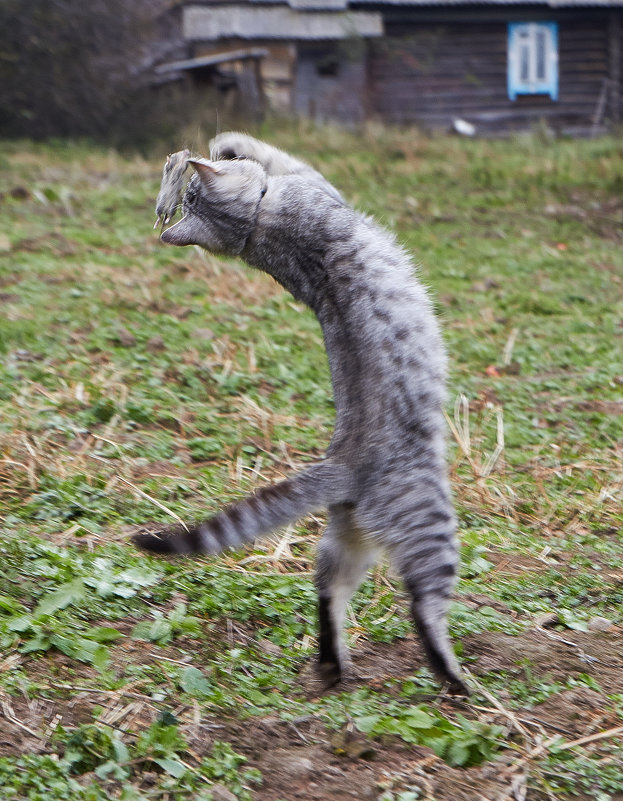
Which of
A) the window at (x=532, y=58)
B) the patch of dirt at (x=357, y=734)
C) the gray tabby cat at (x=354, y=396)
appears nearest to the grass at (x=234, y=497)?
the patch of dirt at (x=357, y=734)

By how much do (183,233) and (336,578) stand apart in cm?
137

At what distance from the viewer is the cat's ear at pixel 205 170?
3402mm

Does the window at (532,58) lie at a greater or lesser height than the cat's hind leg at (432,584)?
greater

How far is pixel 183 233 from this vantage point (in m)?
3.53

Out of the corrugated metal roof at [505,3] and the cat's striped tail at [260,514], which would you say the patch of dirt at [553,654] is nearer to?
the cat's striped tail at [260,514]

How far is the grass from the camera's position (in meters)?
2.88

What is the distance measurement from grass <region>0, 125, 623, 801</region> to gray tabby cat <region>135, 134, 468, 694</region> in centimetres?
34

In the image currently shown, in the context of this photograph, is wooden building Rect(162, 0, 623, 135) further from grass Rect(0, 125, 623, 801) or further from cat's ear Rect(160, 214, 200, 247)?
cat's ear Rect(160, 214, 200, 247)

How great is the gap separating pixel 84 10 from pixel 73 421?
12722 mm

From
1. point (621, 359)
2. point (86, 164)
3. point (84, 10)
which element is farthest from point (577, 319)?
point (84, 10)

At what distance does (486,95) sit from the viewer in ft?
72.9

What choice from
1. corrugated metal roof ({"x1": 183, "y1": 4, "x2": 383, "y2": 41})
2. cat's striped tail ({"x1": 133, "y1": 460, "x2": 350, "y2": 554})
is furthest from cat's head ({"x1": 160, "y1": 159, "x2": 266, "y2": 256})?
corrugated metal roof ({"x1": 183, "y1": 4, "x2": 383, "y2": 41})

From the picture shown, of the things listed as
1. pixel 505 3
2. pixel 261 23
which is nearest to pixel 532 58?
pixel 505 3

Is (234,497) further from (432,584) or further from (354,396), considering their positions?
(432,584)
